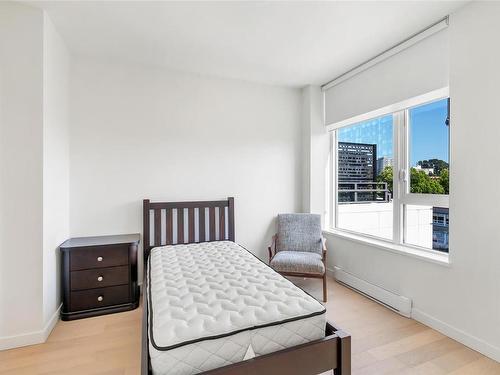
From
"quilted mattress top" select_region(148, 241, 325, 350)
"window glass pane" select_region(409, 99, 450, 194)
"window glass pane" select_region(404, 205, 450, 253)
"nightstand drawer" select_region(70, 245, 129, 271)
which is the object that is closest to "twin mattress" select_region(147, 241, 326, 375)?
"quilted mattress top" select_region(148, 241, 325, 350)

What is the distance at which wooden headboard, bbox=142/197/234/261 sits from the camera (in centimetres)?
297

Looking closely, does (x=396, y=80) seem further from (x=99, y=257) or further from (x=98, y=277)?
(x=98, y=277)

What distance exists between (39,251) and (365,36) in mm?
3318

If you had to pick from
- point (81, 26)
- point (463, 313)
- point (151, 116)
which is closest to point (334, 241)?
point (463, 313)

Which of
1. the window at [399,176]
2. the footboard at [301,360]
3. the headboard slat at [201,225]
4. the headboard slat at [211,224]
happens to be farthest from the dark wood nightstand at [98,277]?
the window at [399,176]

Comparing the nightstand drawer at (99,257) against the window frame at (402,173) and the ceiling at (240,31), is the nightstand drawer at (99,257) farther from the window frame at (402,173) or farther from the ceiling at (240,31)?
the window frame at (402,173)

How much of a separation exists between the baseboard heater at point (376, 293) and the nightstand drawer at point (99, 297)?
244cm

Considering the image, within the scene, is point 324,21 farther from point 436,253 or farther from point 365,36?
point 436,253

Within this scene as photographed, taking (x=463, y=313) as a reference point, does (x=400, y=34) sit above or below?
above

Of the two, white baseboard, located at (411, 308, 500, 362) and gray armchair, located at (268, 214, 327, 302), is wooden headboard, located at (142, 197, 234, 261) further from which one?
white baseboard, located at (411, 308, 500, 362)

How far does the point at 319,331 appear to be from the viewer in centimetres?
145

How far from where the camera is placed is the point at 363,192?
11.0ft

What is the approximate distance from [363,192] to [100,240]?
10.1 feet

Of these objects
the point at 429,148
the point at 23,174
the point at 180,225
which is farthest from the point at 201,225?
the point at 429,148
